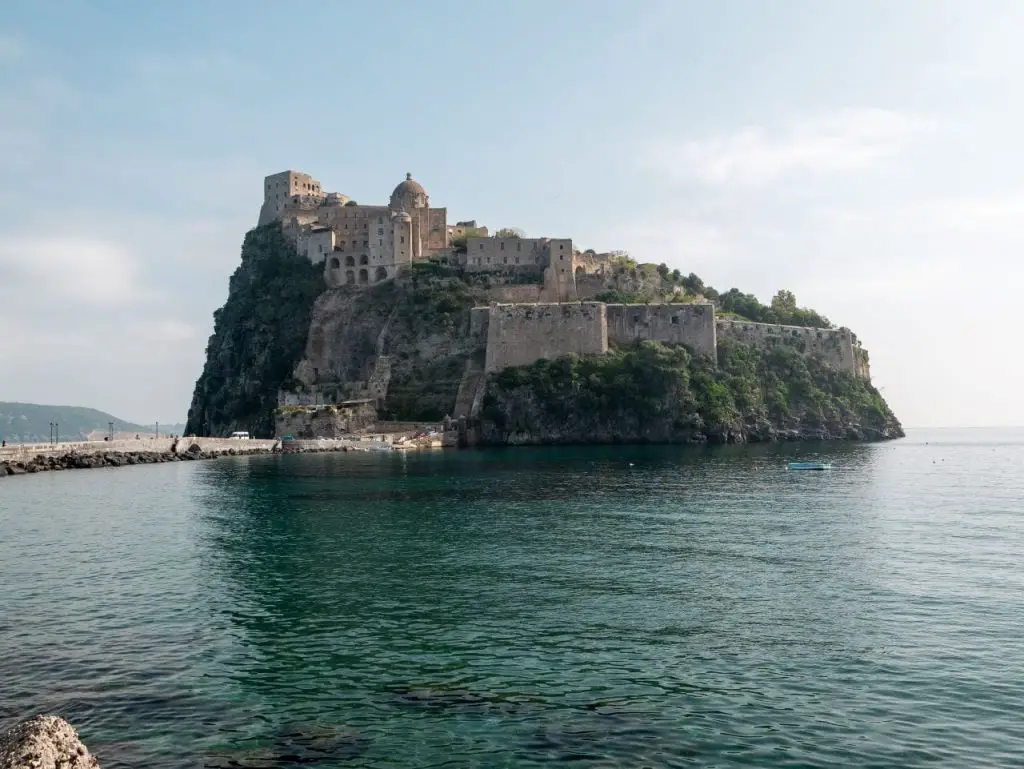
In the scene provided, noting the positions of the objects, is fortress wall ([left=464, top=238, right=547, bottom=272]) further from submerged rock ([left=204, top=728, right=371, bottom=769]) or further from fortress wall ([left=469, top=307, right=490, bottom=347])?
submerged rock ([left=204, top=728, right=371, bottom=769])

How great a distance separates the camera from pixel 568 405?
70875 mm

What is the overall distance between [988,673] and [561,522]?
16.6m

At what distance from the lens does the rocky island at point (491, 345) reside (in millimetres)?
71562

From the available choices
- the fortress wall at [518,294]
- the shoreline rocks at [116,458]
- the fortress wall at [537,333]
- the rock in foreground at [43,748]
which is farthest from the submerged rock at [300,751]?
the fortress wall at [518,294]

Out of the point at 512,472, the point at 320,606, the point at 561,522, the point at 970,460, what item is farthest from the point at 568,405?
the point at 320,606

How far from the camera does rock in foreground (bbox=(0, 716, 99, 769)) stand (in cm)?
794

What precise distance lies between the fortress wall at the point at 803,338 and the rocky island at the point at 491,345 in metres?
0.19

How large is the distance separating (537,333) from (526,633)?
5957cm

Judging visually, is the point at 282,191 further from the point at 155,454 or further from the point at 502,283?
the point at 155,454

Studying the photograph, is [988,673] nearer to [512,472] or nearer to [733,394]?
[512,472]

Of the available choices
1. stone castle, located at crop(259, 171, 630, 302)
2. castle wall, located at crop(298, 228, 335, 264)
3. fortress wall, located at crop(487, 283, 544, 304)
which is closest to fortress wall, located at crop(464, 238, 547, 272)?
stone castle, located at crop(259, 171, 630, 302)

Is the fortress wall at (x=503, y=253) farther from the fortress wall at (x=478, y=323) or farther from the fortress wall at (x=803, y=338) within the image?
the fortress wall at (x=803, y=338)

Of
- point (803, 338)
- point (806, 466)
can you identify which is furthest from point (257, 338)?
point (806, 466)

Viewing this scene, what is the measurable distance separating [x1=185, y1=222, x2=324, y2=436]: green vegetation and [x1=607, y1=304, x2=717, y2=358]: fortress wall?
99.7 feet
